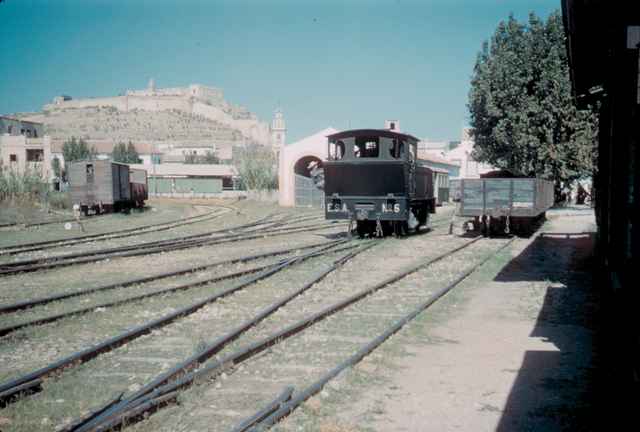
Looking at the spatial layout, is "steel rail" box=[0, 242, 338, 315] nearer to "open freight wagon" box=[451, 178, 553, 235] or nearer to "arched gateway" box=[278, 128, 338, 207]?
"open freight wagon" box=[451, 178, 553, 235]

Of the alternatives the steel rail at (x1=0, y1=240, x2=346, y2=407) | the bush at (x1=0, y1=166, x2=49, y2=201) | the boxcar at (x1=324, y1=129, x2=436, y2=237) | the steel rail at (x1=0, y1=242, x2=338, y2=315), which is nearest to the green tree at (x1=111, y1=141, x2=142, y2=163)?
the bush at (x1=0, y1=166, x2=49, y2=201)

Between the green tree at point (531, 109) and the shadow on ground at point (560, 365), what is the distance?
2247 centimetres

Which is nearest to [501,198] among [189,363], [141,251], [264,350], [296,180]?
[141,251]

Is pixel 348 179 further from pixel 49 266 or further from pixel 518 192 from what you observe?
pixel 49 266

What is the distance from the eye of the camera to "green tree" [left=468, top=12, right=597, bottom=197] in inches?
1300

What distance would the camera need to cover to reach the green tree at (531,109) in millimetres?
33031

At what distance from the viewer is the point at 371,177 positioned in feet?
59.3

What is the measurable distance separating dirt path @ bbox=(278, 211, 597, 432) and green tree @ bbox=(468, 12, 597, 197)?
81.8 feet

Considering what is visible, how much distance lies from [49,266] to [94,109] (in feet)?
562

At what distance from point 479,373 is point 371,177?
12.4 meters

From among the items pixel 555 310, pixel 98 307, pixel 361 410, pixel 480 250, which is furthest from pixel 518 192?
pixel 361 410

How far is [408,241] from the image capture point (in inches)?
723

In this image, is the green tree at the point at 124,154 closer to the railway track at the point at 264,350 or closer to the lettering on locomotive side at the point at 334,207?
the lettering on locomotive side at the point at 334,207

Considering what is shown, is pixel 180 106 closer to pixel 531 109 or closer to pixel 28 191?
pixel 28 191
